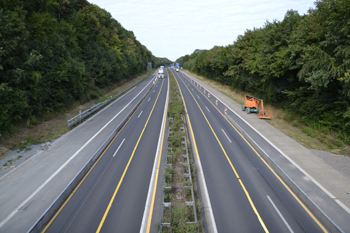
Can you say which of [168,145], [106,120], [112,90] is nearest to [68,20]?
[112,90]

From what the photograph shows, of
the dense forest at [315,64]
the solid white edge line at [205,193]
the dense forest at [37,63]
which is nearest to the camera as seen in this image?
the solid white edge line at [205,193]

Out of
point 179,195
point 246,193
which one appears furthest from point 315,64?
point 179,195

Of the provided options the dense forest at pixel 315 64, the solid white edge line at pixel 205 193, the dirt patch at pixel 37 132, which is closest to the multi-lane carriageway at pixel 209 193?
the solid white edge line at pixel 205 193

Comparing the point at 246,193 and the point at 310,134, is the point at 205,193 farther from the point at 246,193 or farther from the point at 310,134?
the point at 310,134

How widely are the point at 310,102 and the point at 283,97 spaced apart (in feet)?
22.7

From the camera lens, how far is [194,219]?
9148mm

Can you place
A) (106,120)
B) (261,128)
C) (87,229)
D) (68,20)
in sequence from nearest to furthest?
(87,229) < (261,128) < (106,120) < (68,20)

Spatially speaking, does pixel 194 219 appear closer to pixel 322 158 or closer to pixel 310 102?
pixel 322 158

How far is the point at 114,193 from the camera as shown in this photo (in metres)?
11.1

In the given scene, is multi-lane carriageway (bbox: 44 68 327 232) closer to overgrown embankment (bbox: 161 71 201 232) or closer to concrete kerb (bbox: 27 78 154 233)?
concrete kerb (bbox: 27 78 154 233)

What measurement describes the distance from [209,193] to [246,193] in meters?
2.04

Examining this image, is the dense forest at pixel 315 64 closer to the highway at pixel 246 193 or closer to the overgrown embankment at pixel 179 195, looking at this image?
the highway at pixel 246 193

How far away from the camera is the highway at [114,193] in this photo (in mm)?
9000

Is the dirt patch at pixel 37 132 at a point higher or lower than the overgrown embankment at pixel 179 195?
higher
